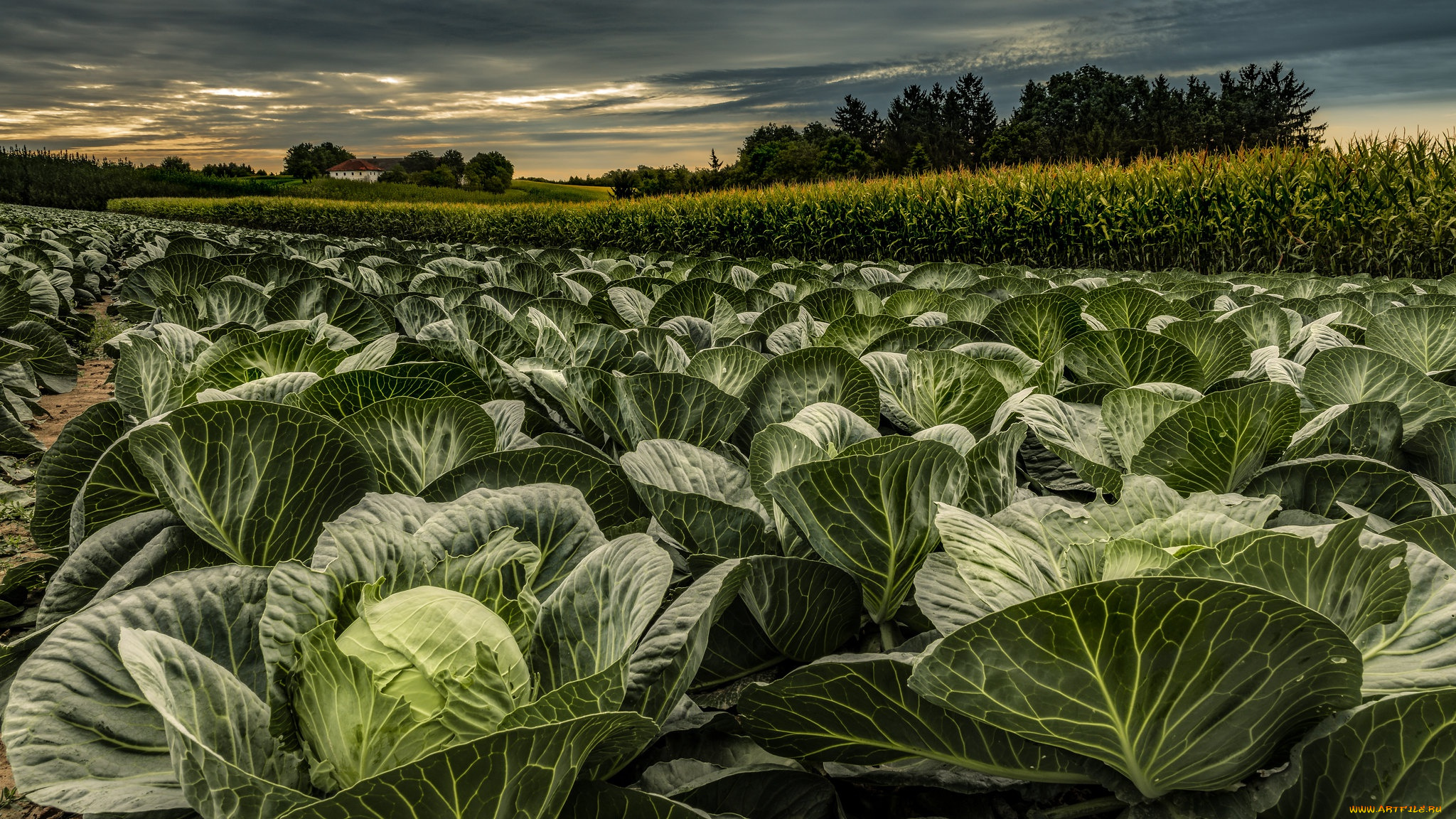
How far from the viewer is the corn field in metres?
9.25

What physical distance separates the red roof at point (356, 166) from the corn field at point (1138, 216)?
10554 cm

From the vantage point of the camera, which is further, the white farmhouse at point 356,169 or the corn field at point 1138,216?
the white farmhouse at point 356,169

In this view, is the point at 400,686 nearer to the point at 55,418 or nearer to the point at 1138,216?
the point at 55,418

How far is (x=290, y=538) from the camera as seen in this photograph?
115cm

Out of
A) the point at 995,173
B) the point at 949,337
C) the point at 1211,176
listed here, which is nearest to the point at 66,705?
the point at 949,337

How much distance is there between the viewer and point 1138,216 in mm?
11258

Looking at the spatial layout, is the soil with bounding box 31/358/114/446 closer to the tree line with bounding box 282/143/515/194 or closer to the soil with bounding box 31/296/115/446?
the soil with bounding box 31/296/115/446

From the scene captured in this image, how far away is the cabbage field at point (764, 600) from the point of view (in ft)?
2.10

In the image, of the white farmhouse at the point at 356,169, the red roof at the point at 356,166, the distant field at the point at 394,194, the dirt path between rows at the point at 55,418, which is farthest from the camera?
the red roof at the point at 356,166

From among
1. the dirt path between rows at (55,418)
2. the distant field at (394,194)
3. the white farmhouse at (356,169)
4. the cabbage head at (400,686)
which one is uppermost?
the white farmhouse at (356,169)

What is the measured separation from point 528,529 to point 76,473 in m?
1.32

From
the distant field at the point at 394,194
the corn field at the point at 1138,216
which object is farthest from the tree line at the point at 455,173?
the corn field at the point at 1138,216

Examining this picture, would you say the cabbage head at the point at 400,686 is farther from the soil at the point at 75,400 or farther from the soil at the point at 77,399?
the soil at the point at 75,400

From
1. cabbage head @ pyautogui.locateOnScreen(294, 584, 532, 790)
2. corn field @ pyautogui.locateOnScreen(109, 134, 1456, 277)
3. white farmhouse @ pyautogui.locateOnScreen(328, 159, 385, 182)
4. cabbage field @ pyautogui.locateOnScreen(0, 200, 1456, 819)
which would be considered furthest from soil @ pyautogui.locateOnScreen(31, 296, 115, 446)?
white farmhouse @ pyautogui.locateOnScreen(328, 159, 385, 182)
